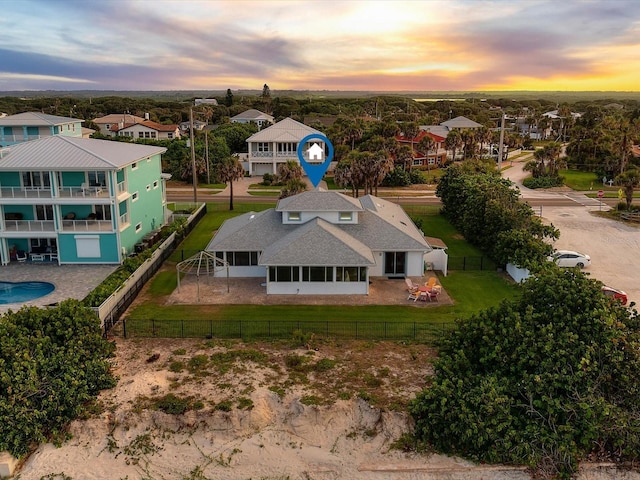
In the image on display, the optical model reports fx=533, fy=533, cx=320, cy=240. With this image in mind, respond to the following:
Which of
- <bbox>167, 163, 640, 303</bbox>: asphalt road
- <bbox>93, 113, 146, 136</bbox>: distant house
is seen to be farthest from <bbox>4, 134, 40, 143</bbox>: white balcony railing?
<bbox>93, 113, 146, 136</bbox>: distant house

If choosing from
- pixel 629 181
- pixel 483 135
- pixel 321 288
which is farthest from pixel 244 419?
pixel 483 135

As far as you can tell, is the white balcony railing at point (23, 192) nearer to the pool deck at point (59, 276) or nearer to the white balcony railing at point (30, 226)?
the white balcony railing at point (30, 226)

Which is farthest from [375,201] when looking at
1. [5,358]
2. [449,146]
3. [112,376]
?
[449,146]

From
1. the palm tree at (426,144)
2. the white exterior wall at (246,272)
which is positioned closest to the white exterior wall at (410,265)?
the white exterior wall at (246,272)

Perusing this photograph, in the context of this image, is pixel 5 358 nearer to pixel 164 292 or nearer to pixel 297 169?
pixel 164 292

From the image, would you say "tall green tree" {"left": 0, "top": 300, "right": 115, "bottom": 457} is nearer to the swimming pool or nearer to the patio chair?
the swimming pool

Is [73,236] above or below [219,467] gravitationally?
above

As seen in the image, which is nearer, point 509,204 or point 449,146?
point 509,204
